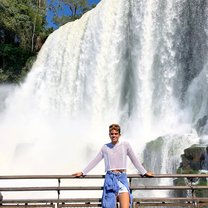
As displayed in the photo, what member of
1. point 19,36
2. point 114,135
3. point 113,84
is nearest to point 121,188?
point 114,135

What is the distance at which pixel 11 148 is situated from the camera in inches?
1043

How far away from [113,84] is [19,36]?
684 inches

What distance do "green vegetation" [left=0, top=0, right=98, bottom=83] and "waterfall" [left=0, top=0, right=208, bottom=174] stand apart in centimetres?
564

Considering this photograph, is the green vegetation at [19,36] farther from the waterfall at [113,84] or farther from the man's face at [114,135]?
the man's face at [114,135]

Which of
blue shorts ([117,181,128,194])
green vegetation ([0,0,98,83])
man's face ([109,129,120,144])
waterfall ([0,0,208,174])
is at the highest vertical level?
green vegetation ([0,0,98,83])

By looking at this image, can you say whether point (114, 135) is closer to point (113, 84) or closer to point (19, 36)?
point (113, 84)

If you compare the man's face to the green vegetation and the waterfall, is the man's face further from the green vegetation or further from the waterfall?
the green vegetation

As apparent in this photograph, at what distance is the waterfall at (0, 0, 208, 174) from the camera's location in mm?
19938

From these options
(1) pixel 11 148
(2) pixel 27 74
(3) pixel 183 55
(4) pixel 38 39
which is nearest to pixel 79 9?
(4) pixel 38 39

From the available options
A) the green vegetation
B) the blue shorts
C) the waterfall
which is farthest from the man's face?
the green vegetation

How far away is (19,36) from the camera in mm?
37938

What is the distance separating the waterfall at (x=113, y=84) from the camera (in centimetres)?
1994

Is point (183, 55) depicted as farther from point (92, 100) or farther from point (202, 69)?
point (92, 100)

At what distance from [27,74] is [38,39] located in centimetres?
678
